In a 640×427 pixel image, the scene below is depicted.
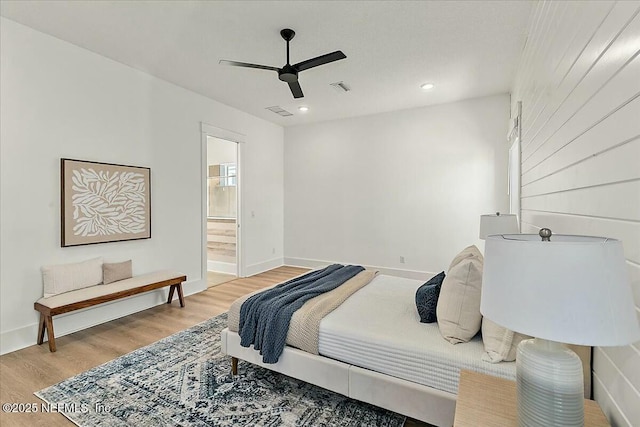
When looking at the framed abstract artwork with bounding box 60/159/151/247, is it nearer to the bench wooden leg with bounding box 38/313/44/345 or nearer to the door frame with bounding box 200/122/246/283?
the bench wooden leg with bounding box 38/313/44/345

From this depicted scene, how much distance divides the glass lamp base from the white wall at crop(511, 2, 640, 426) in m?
0.18

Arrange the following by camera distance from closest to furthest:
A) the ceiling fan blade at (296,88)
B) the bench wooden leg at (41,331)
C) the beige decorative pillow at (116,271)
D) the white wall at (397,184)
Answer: the bench wooden leg at (41,331) → the ceiling fan blade at (296,88) → the beige decorative pillow at (116,271) → the white wall at (397,184)

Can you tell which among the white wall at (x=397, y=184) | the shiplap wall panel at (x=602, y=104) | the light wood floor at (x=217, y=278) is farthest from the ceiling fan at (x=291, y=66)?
the light wood floor at (x=217, y=278)

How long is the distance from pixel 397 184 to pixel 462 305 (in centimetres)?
373

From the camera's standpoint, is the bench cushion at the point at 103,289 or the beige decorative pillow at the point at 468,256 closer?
the beige decorative pillow at the point at 468,256

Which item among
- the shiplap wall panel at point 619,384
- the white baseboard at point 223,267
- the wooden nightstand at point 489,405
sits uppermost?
the shiplap wall panel at point 619,384

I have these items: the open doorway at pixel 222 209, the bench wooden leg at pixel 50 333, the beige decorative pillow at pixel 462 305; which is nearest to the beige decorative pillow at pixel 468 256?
the beige decorative pillow at pixel 462 305

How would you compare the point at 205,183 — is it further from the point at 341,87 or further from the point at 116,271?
the point at 341,87

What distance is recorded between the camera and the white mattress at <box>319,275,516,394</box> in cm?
166

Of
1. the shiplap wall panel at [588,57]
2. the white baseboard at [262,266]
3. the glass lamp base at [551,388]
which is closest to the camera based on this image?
the glass lamp base at [551,388]

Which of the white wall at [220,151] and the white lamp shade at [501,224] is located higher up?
the white wall at [220,151]

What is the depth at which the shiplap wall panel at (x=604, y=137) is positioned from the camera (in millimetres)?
924

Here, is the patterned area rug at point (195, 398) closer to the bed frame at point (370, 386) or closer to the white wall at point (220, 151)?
the bed frame at point (370, 386)

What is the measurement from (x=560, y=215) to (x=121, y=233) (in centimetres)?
410
